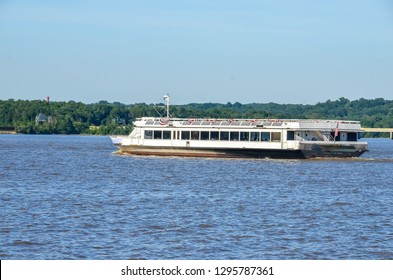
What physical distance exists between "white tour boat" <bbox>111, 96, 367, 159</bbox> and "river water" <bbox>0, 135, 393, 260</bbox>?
15370 millimetres

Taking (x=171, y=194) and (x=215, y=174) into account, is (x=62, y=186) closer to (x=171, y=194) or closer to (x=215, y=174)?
A: (x=171, y=194)

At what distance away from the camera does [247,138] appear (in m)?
96.8

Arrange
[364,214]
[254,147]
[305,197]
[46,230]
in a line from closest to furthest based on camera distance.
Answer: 1. [46,230]
2. [364,214]
3. [305,197]
4. [254,147]

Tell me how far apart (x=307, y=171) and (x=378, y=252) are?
43.0 metres

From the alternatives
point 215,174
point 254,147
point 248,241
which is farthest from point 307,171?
point 248,241

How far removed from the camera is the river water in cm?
3666

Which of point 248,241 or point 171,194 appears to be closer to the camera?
point 248,241

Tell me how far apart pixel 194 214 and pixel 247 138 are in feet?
166

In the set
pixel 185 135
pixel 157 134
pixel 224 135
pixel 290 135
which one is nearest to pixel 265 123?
pixel 290 135

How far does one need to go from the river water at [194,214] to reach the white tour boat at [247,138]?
15.4m

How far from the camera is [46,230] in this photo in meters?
40.5

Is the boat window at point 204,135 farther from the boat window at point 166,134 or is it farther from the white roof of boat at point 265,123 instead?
the boat window at point 166,134

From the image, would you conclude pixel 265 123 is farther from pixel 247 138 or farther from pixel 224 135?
pixel 224 135

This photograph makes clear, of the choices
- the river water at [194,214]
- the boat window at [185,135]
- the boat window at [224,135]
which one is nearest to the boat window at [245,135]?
the boat window at [224,135]
